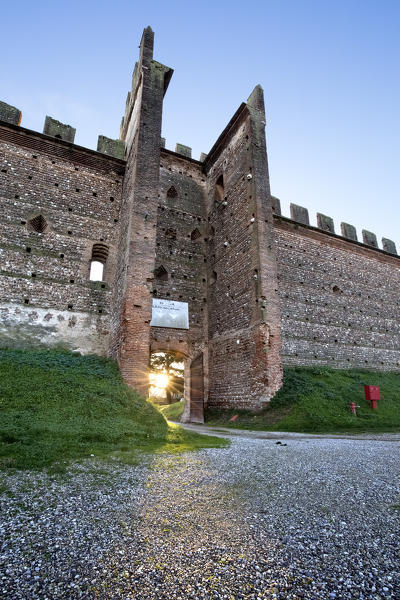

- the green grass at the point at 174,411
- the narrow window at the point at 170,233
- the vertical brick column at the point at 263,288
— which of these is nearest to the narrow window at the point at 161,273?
the narrow window at the point at 170,233

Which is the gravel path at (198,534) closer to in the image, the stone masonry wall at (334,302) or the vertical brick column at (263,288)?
the vertical brick column at (263,288)

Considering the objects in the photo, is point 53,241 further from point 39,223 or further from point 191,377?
point 191,377

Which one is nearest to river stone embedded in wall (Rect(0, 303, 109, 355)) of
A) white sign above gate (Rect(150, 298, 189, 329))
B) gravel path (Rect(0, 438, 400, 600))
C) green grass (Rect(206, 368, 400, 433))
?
white sign above gate (Rect(150, 298, 189, 329))

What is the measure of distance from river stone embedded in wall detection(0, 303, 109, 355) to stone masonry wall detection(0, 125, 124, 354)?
3 centimetres

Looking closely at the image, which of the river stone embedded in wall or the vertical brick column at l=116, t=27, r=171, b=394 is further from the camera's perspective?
the river stone embedded in wall

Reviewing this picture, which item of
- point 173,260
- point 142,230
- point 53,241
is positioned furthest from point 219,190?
point 53,241

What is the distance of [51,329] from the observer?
13.1 metres

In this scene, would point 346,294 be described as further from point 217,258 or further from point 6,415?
point 6,415

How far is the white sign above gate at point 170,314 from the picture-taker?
50.1 feet

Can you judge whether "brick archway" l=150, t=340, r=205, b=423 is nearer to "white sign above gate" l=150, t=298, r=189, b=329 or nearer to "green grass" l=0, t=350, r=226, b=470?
"white sign above gate" l=150, t=298, r=189, b=329

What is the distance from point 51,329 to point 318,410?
10.7m

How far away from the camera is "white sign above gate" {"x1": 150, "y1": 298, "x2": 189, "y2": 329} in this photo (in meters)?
15.3

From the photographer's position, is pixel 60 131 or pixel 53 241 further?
pixel 60 131

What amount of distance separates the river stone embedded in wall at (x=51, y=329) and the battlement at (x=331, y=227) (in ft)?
38.7
